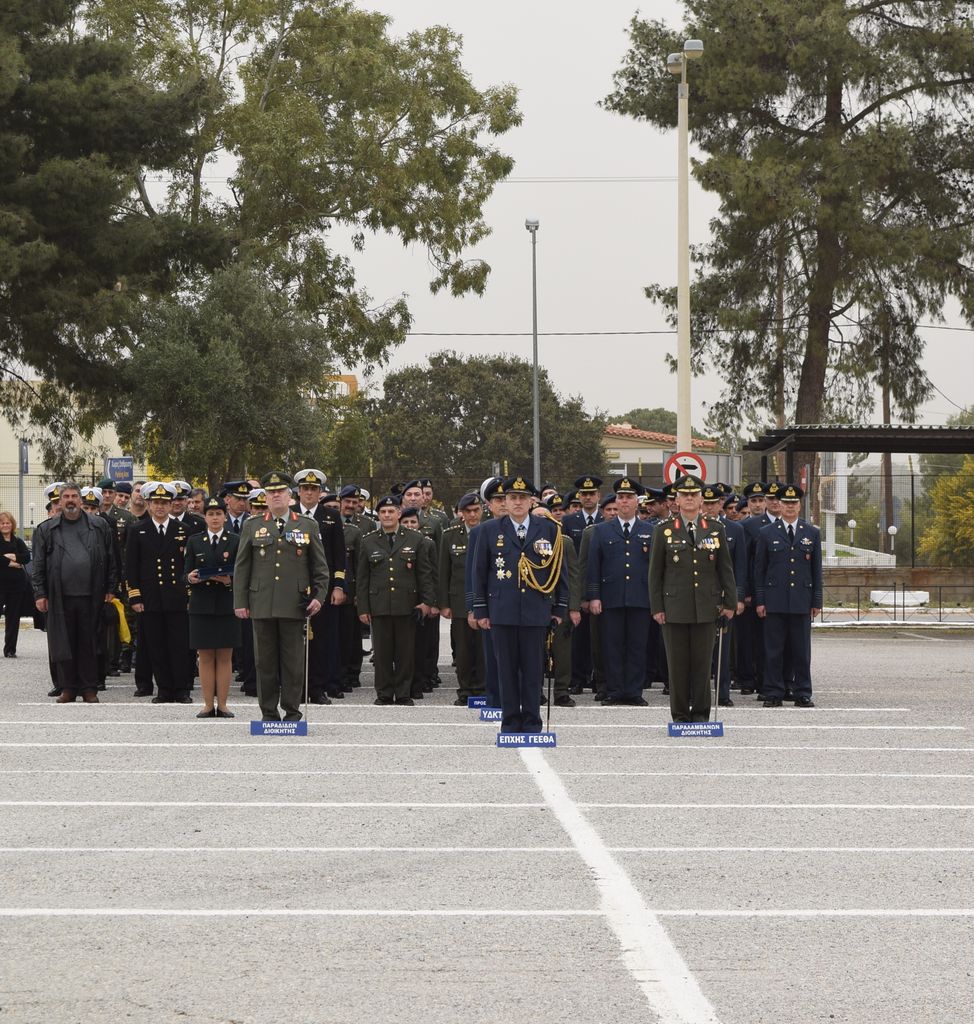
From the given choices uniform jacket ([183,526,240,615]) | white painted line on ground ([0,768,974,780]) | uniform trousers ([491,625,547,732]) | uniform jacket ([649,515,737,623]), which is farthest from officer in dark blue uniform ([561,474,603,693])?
white painted line on ground ([0,768,974,780])

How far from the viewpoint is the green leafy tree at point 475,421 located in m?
83.1

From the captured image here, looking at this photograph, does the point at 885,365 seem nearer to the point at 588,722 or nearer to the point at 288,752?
the point at 588,722

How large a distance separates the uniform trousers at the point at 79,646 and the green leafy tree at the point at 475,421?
65807 millimetres

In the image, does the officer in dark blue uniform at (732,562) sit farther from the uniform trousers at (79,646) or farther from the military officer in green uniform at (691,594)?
the uniform trousers at (79,646)

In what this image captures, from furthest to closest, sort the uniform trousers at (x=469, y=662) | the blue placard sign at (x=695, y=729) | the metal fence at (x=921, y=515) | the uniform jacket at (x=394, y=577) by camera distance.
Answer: the metal fence at (x=921, y=515) → the uniform trousers at (x=469, y=662) → the uniform jacket at (x=394, y=577) → the blue placard sign at (x=695, y=729)

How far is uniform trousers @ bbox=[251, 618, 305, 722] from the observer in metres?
13.8

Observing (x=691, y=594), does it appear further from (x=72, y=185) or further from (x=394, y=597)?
(x=72, y=185)

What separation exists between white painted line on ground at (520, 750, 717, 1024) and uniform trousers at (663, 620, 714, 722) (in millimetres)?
4347

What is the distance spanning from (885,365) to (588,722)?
27263mm

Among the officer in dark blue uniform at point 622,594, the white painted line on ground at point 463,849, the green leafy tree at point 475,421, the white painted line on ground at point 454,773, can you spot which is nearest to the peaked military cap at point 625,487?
the officer in dark blue uniform at point 622,594

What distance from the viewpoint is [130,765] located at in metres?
11.6

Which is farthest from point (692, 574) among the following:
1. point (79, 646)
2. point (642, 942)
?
point (642, 942)

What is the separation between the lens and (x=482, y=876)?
791cm

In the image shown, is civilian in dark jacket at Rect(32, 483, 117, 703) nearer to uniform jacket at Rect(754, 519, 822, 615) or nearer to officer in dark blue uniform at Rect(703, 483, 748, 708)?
officer in dark blue uniform at Rect(703, 483, 748, 708)
